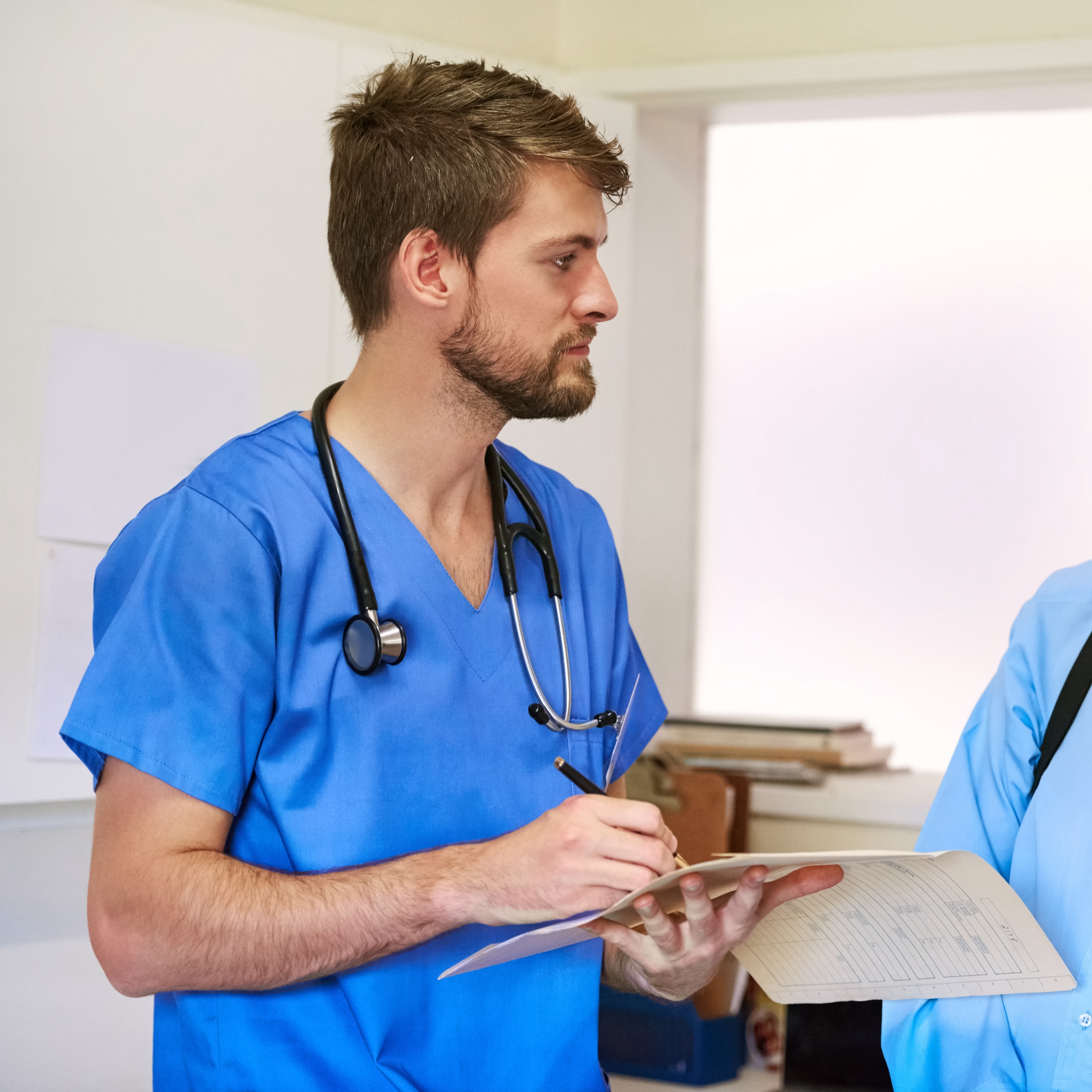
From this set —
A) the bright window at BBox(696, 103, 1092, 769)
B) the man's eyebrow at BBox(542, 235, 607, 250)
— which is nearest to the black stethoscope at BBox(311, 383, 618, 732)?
the man's eyebrow at BBox(542, 235, 607, 250)

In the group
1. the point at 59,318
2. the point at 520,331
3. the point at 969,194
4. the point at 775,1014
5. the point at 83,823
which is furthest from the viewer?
the point at 969,194

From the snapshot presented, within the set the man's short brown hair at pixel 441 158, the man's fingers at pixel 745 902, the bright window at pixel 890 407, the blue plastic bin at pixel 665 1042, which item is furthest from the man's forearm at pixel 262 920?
the bright window at pixel 890 407

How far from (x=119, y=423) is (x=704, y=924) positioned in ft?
3.32

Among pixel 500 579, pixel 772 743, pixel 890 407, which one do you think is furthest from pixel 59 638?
pixel 890 407

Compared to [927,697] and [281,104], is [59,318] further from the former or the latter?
[927,697]

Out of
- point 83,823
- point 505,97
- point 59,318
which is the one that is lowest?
point 83,823

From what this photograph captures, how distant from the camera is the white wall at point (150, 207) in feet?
4.90

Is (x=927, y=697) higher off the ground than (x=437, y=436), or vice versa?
(x=437, y=436)

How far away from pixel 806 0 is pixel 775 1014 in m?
1.63

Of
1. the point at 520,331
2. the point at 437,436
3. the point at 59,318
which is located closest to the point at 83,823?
the point at 59,318

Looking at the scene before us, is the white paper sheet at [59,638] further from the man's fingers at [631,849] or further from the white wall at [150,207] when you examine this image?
the man's fingers at [631,849]

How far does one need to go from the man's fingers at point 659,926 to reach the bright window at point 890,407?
1.45 m

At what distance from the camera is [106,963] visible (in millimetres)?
923

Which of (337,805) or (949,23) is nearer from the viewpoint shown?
(337,805)
